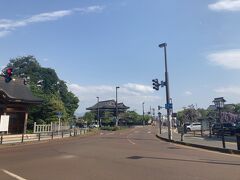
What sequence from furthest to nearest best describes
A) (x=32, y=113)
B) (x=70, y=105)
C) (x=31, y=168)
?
(x=70, y=105), (x=32, y=113), (x=31, y=168)

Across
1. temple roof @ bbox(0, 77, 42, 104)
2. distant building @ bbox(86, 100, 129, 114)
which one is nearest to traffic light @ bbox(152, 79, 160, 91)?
temple roof @ bbox(0, 77, 42, 104)

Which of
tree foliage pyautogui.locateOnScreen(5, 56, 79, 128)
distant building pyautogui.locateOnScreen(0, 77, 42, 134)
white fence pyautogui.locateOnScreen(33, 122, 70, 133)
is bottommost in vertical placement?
white fence pyautogui.locateOnScreen(33, 122, 70, 133)

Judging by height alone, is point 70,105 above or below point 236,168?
above

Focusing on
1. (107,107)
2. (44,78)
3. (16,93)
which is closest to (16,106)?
(16,93)

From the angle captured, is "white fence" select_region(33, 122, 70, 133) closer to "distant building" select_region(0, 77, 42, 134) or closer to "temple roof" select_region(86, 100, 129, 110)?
"distant building" select_region(0, 77, 42, 134)

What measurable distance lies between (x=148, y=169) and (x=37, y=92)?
160ft

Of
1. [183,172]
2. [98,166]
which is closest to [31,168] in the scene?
[98,166]

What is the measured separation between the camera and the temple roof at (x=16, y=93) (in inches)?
1465

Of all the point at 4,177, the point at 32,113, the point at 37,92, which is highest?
the point at 37,92

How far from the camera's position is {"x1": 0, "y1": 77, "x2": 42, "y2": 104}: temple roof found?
37.2 m

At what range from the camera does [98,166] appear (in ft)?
41.3

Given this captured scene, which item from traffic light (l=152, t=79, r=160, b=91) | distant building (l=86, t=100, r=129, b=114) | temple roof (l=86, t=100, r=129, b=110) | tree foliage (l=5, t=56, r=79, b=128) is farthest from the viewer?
temple roof (l=86, t=100, r=129, b=110)

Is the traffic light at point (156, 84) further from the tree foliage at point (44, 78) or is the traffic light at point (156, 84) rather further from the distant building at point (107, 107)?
the distant building at point (107, 107)

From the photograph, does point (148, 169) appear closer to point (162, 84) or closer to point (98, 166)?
point (98, 166)
